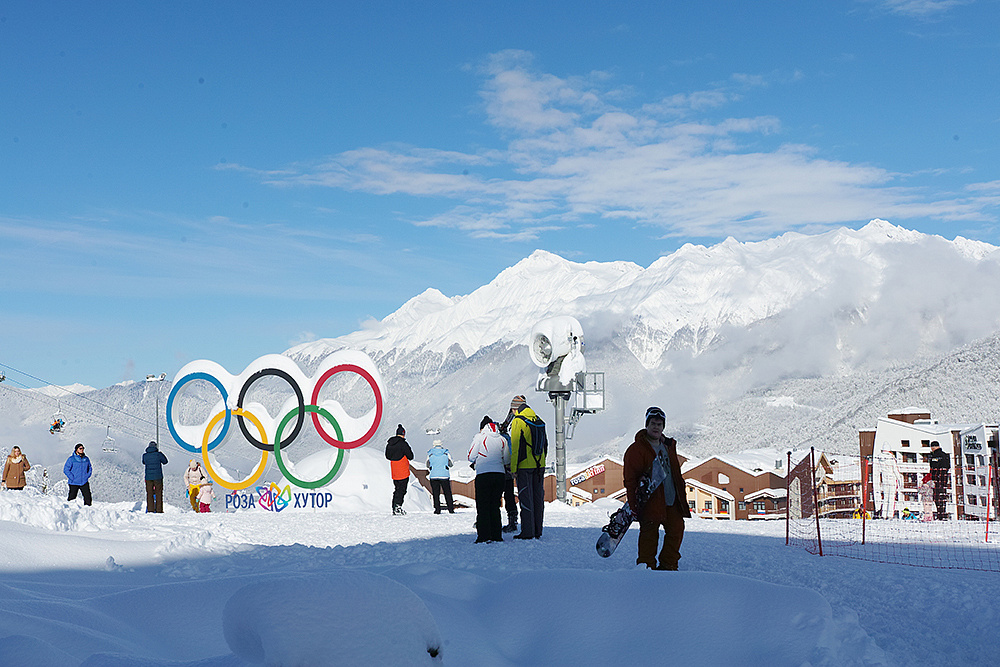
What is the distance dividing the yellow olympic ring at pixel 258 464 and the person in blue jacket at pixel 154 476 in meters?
0.92

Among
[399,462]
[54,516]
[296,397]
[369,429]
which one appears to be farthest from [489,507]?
[296,397]

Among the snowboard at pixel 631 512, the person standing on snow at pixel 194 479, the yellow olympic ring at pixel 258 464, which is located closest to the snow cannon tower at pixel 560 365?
the yellow olympic ring at pixel 258 464

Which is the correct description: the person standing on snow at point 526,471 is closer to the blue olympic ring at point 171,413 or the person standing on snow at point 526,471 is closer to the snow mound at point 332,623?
the snow mound at point 332,623

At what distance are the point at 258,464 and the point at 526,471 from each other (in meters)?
→ 10.2

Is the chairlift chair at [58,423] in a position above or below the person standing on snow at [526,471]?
above

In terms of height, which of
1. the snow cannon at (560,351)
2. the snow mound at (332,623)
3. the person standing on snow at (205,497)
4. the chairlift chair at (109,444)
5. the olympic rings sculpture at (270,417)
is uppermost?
the snow cannon at (560,351)

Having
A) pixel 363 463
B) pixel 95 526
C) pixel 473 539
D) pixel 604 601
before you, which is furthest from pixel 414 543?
pixel 363 463

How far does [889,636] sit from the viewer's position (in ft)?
19.7

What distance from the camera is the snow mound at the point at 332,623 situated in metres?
3.72

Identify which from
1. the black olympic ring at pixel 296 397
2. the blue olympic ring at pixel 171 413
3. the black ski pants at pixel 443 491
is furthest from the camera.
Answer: the black olympic ring at pixel 296 397

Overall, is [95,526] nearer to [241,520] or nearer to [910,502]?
[241,520]

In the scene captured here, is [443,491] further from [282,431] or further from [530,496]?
[530,496]

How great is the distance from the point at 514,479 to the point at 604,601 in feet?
18.9

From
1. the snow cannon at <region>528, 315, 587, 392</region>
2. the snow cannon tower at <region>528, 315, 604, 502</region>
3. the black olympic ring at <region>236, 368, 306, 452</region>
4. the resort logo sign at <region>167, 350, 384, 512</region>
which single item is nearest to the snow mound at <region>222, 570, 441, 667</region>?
the resort logo sign at <region>167, 350, 384, 512</region>
